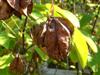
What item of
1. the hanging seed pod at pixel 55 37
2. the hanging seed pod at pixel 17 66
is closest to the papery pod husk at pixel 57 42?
the hanging seed pod at pixel 55 37

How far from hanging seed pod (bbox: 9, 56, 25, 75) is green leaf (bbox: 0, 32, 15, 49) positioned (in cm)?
17

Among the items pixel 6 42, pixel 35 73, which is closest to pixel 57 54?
pixel 6 42

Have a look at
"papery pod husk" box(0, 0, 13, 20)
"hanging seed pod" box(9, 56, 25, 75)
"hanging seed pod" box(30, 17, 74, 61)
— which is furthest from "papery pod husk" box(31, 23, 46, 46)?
"hanging seed pod" box(9, 56, 25, 75)

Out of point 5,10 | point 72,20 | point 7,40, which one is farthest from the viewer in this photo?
point 7,40

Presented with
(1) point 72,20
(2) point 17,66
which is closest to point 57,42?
(1) point 72,20

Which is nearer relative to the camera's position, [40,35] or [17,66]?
[40,35]

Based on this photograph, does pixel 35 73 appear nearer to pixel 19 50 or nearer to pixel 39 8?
pixel 19 50

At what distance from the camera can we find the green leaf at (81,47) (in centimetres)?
120

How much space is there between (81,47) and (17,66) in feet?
1.86

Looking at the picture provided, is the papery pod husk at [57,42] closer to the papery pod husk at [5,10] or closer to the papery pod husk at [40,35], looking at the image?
the papery pod husk at [40,35]

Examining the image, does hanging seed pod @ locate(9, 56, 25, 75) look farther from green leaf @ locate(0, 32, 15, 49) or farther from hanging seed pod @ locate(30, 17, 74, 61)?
hanging seed pod @ locate(30, 17, 74, 61)

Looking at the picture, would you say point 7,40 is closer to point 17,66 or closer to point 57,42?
point 17,66

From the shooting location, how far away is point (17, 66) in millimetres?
1704

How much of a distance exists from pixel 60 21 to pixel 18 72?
2.12 ft
